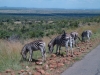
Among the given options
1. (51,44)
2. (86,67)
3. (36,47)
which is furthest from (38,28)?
(86,67)

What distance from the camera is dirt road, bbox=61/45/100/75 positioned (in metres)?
10.3

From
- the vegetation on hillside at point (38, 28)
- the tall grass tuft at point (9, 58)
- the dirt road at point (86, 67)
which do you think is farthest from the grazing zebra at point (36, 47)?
the vegetation on hillside at point (38, 28)

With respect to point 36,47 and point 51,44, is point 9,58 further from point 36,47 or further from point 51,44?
point 51,44

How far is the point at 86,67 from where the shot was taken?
11.3 m

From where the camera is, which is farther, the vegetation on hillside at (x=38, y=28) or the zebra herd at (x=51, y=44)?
the vegetation on hillside at (x=38, y=28)

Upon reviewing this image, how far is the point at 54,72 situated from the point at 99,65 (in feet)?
8.04

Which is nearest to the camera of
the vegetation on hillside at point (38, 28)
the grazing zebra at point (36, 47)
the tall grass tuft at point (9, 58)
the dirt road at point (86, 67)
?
the dirt road at point (86, 67)

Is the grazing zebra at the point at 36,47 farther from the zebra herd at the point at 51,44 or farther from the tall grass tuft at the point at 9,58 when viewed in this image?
the tall grass tuft at the point at 9,58

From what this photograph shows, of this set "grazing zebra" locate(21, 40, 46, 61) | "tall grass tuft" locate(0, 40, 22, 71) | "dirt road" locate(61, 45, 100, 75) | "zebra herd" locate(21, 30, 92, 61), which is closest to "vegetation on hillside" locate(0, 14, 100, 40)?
"zebra herd" locate(21, 30, 92, 61)

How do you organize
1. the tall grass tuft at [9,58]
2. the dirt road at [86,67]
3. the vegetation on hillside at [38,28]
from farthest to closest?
the vegetation on hillside at [38,28]
the tall grass tuft at [9,58]
the dirt road at [86,67]

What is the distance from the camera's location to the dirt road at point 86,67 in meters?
10.3

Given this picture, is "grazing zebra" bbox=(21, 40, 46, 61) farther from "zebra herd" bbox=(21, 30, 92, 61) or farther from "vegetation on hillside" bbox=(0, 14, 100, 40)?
"vegetation on hillside" bbox=(0, 14, 100, 40)

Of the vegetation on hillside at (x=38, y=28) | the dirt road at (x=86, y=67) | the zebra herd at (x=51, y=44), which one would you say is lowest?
the vegetation on hillside at (x=38, y=28)

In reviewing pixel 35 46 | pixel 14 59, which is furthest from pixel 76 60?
pixel 14 59
